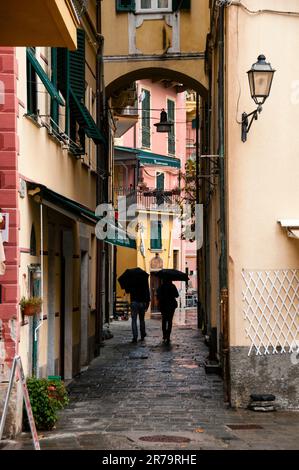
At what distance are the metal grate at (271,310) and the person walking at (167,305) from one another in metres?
12.8

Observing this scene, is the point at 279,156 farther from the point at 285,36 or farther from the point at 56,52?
the point at 56,52

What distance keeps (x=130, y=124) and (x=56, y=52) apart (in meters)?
22.8

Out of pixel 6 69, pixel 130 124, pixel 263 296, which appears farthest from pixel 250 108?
pixel 130 124

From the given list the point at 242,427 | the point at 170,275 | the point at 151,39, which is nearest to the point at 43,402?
the point at 242,427

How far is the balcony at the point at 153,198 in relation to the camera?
46.4 metres

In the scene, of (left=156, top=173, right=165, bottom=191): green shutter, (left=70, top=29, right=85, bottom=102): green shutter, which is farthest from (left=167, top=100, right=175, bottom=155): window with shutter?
(left=70, top=29, right=85, bottom=102): green shutter

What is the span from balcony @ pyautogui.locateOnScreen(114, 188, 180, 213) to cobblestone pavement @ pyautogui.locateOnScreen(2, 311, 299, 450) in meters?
24.1

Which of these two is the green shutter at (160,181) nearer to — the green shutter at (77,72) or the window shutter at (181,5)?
the window shutter at (181,5)

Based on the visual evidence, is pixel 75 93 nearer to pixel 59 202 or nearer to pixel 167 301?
pixel 59 202

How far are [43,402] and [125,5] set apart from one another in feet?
49.1

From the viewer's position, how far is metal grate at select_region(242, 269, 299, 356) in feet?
48.4

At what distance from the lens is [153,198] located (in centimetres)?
4928

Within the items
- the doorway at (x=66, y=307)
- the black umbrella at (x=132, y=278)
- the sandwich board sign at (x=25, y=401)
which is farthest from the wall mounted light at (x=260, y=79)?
the black umbrella at (x=132, y=278)

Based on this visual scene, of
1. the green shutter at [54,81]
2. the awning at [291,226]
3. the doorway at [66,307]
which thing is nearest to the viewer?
the awning at [291,226]
